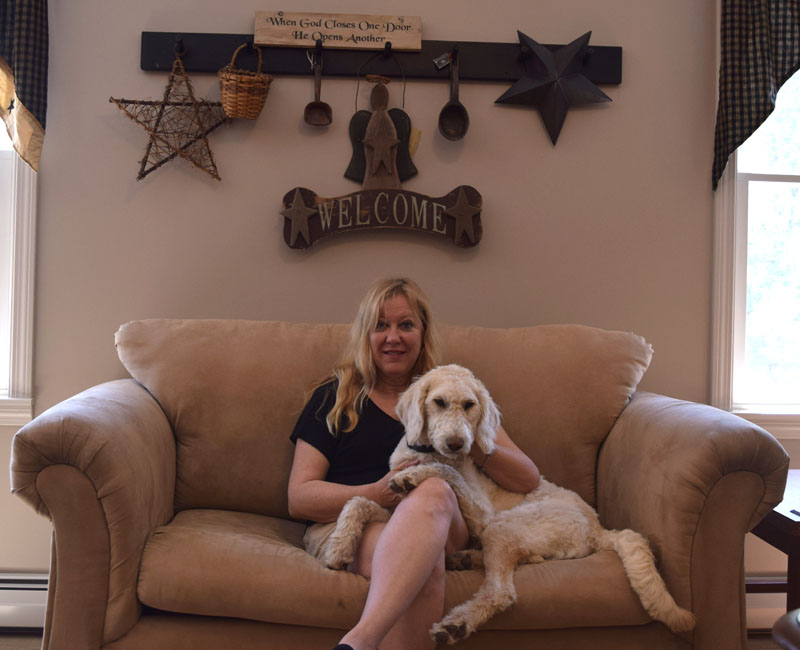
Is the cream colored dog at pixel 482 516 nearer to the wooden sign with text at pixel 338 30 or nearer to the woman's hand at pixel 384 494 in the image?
the woman's hand at pixel 384 494

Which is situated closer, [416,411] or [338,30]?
[416,411]

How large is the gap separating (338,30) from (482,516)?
1.88 metres

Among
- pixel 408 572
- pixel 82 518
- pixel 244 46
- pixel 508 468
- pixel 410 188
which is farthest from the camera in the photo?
pixel 410 188

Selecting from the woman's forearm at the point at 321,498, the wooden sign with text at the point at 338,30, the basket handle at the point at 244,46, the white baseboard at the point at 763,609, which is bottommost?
the white baseboard at the point at 763,609

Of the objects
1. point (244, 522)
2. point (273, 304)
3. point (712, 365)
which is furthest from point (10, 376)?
point (712, 365)

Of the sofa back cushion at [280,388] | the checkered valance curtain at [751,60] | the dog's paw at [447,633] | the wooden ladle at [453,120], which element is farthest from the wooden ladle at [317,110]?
the dog's paw at [447,633]

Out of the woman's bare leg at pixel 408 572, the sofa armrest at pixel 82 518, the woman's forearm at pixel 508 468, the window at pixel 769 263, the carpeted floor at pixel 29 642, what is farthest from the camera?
the window at pixel 769 263

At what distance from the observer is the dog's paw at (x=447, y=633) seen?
1.51m

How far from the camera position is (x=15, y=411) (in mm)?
2611

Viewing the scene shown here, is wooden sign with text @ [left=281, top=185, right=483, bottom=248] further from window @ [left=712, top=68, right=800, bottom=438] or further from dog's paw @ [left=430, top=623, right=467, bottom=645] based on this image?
dog's paw @ [left=430, top=623, right=467, bottom=645]

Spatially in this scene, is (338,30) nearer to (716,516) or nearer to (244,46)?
(244,46)

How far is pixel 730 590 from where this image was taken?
5.59ft

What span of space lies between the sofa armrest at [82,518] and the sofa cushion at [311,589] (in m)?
0.07

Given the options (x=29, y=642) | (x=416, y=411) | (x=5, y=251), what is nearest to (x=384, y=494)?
(x=416, y=411)
